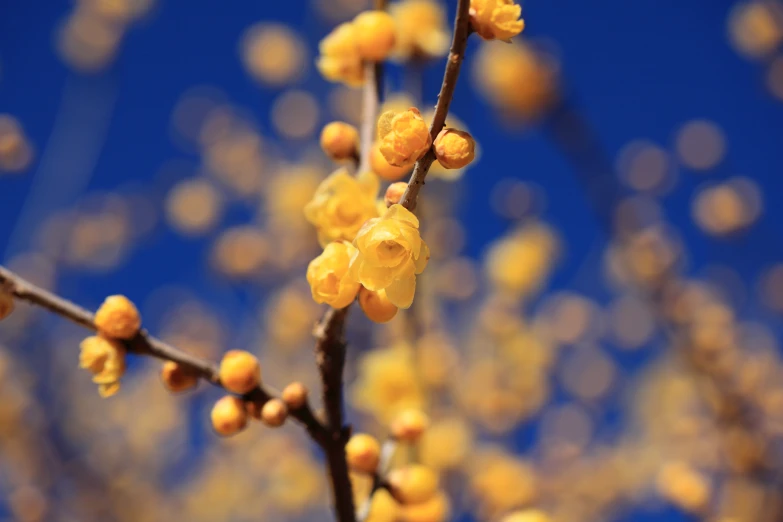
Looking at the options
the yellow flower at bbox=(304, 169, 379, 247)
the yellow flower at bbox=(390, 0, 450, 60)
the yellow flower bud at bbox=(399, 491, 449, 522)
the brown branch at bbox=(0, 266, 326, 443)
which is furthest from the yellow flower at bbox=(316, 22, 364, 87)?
the yellow flower bud at bbox=(399, 491, 449, 522)

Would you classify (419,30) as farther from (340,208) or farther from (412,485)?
(412,485)

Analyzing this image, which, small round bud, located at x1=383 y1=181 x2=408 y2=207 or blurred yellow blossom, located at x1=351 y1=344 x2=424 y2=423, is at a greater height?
blurred yellow blossom, located at x1=351 y1=344 x2=424 y2=423

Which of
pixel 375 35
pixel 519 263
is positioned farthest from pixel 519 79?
pixel 375 35

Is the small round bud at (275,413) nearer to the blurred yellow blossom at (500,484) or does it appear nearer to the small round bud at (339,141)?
the small round bud at (339,141)

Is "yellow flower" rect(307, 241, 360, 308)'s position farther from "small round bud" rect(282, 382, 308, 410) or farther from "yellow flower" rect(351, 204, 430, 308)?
"small round bud" rect(282, 382, 308, 410)

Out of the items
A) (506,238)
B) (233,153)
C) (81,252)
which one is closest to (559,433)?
(506,238)

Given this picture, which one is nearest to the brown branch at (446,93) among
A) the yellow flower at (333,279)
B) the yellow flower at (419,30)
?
the yellow flower at (333,279)
